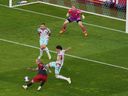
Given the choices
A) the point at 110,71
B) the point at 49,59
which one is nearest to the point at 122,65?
the point at 110,71

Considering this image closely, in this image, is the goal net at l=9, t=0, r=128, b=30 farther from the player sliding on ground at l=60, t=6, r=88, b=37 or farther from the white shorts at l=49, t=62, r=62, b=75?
the white shorts at l=49, t=62, r=62, b=75

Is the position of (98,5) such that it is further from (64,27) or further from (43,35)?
(43,35)

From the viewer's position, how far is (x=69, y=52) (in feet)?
129

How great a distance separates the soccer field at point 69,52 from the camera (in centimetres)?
3241

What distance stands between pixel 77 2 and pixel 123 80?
20.7 meters

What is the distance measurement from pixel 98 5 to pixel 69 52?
49.6 ft

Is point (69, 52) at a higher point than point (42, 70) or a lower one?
lower

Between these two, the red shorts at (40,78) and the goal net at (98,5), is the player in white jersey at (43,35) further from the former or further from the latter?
the goal net at (98,5)

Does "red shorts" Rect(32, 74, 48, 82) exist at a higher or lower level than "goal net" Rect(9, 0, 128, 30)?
higher

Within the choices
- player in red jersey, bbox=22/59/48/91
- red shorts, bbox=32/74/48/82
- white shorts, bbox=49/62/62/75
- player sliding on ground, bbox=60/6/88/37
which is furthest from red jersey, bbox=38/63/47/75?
player sliding on ground, bbox=60/6/88/37

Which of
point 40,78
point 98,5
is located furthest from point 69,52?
point 98,5

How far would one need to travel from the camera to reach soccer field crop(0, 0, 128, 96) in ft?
106

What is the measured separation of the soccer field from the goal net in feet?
2.95

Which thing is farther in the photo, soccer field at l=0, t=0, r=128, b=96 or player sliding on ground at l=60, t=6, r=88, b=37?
player sliding on ground at l=60, t=6, r=88, b=37
